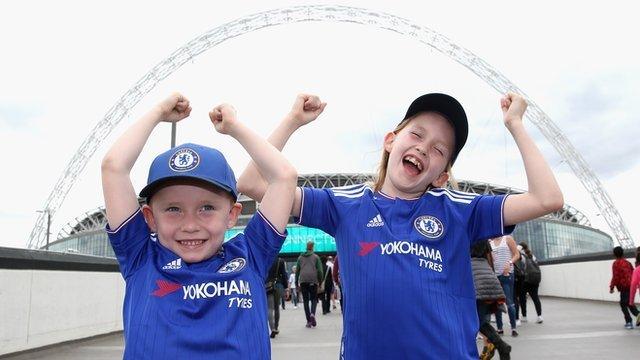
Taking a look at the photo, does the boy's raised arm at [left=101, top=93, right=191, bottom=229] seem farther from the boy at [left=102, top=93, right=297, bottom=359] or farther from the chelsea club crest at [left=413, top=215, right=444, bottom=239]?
the chelsea club crest at [left=413, top=215, right=444, bottom=239]

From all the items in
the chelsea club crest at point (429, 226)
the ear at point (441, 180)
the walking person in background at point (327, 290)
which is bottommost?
the walking person in background at point (327, 290)

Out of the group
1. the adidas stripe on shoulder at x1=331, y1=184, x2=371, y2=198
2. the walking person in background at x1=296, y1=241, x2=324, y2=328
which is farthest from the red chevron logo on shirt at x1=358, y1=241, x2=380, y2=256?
the walking person in background at x1=296, y1=241, x2=324, y2=328

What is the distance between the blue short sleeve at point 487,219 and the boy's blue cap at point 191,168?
1096 mm

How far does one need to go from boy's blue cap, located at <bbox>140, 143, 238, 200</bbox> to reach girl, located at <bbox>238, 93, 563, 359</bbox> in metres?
0.35

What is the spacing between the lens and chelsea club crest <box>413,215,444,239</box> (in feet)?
7.51

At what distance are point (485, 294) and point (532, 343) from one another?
2.06 meters

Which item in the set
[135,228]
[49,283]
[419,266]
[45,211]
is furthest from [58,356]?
[45,211]

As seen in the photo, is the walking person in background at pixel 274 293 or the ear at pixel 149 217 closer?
the ear at pixel 149 217

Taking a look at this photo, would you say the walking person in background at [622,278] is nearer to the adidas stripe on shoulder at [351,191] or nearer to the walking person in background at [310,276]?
the walking person in background at [310,276]

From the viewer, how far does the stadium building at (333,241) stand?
192ft

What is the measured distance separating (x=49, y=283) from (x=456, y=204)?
8095 millimetres

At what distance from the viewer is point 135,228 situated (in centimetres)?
220

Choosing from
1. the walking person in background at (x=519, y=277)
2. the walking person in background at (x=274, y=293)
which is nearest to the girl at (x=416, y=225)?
the walking person in background at (x=274, y=293)

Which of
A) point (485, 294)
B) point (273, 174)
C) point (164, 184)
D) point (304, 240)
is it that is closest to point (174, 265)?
point (164, 184)
